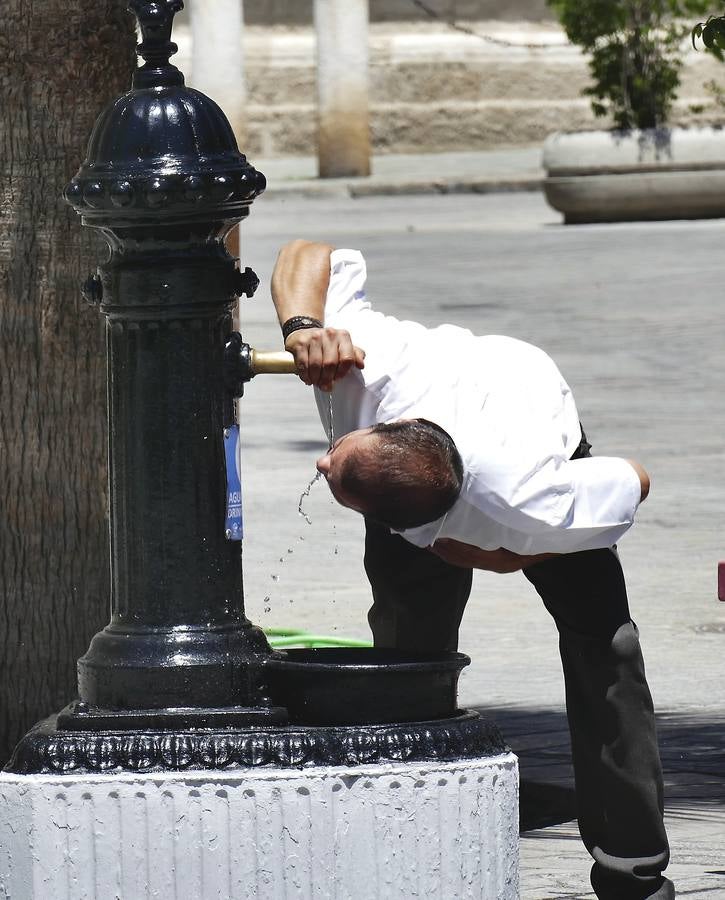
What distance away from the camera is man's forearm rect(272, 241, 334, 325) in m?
3.97

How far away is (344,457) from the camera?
12.1 feet

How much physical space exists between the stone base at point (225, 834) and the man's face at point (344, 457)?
0.48 meters

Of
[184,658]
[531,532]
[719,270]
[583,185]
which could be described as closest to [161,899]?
[184,658]

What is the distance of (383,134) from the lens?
3409cm

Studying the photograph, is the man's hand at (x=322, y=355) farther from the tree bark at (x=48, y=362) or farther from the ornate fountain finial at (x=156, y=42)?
the tree bark at (x=48, y=362)

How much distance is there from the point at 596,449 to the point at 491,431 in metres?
6.35

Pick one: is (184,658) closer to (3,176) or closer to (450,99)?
(3,176)

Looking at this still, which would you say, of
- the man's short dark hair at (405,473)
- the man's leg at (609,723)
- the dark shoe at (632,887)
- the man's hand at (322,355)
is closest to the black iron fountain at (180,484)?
the man's hand at (322,355)

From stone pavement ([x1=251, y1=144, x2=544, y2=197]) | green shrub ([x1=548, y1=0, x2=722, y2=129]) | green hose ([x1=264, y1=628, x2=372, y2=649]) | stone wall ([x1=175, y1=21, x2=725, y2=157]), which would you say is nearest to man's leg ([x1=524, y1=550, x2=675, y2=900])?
green hose ([x1=264, y1=628, x2=372, y2=649])

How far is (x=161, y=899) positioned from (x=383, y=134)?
31160mm

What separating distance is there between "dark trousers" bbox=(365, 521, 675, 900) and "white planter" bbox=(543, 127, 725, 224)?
17.2m

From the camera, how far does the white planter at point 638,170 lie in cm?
2112

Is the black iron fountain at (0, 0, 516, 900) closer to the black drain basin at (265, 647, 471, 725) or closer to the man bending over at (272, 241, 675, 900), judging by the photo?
the black drain basin at (265, 647, 471, 725)

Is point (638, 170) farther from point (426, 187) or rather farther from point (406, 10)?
point (406, 10)
